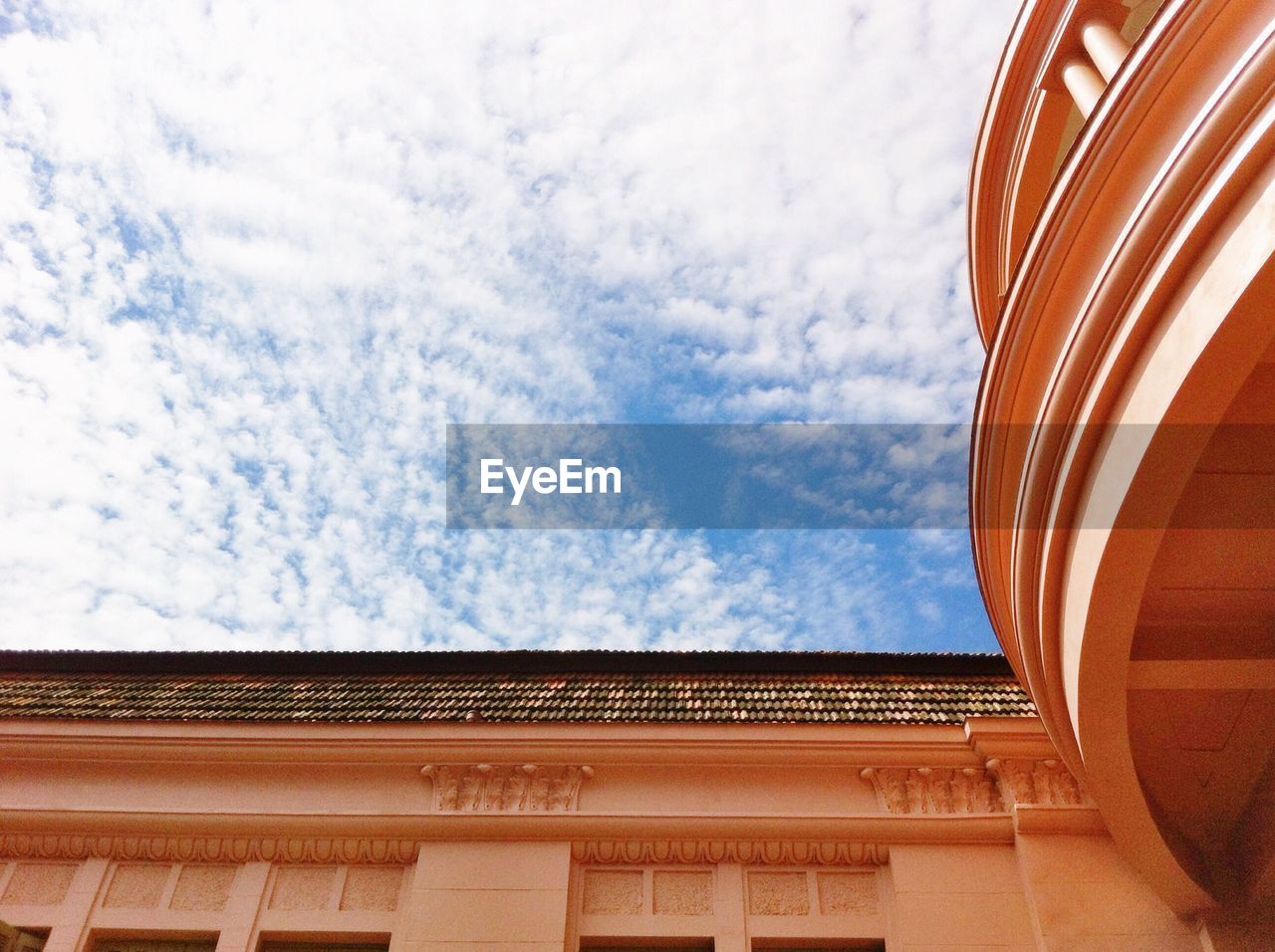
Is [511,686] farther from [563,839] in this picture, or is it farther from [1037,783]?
[1037,783]

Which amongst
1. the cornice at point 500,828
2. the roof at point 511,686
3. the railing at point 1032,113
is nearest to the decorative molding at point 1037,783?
the cornice at point 500,828

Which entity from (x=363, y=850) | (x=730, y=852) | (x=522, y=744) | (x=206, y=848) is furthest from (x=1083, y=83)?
(x=206, y=848)

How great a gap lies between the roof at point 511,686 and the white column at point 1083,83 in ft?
16.5

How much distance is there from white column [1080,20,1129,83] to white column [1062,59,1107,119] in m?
0.08

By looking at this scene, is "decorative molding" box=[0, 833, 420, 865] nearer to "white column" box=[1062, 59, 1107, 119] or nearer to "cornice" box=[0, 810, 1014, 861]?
"cornice" box=[0, 810, 1014, 861]

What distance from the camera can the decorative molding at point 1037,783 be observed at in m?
6.80

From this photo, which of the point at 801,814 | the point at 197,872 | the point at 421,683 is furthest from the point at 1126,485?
A: the point at 197,872

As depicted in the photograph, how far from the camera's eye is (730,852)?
694 cm

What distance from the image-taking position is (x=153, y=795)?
24.3ft

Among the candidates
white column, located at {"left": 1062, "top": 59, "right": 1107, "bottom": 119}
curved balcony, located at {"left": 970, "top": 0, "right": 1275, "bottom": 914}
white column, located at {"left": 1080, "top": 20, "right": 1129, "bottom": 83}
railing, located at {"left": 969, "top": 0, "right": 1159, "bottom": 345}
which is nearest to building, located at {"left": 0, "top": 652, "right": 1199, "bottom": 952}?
curved balcony, located at {"left": 970, "top": 0, "right": 1275, "bottom": 914}

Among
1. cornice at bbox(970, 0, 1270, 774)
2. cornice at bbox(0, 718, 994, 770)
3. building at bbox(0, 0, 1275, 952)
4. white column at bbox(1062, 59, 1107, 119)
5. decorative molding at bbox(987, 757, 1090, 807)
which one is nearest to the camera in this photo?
cornice at bbox(970, 0, 1270, 774)

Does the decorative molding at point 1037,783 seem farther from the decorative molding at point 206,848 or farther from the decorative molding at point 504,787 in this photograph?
the decorative molding at point 206,848

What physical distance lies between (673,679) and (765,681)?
95 centimetres

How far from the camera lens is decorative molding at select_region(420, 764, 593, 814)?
23.3ft
